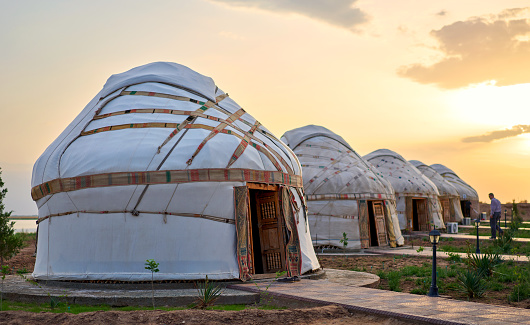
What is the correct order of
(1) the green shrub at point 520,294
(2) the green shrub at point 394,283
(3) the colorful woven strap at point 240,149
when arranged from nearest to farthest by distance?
(1) the green shrub at point 520,294, (3) the colorful woven strap at point 240,149, (2) the green shrub at point 394,283

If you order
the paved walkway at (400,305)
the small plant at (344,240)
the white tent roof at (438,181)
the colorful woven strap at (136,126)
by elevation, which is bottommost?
the paved walkway at (400,305)

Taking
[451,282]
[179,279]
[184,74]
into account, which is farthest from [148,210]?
[451,282]

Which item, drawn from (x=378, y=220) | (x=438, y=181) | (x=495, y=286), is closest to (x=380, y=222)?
(x=378, y=220)

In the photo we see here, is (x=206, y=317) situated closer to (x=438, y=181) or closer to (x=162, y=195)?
(x=162, y=195)

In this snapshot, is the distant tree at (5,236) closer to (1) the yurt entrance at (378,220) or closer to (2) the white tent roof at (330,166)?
(2) the white tent roof at (330,166)

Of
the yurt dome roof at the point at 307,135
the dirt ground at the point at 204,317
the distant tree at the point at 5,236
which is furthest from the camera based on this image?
the yurt dome roof at the point at 307,135

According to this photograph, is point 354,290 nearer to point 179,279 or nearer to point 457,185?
point 179,279

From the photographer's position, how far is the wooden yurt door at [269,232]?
326 inches

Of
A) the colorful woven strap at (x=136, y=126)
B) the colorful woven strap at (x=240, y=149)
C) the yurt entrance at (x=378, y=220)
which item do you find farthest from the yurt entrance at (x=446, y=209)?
the colorful woven strap at (x=136, y=126)

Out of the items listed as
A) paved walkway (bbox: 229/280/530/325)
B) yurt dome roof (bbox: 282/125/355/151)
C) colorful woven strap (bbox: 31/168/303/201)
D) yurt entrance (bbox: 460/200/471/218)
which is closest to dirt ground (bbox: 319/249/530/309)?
paved walkway (bbox: 229/280/530/325)

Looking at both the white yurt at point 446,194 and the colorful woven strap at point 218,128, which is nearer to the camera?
the colorful woven strap at point 218,128

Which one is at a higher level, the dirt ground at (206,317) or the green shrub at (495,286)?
the dirt ground at (206,317)

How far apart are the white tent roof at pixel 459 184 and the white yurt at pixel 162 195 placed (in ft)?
71.7

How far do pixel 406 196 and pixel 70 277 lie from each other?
44.3 ft
